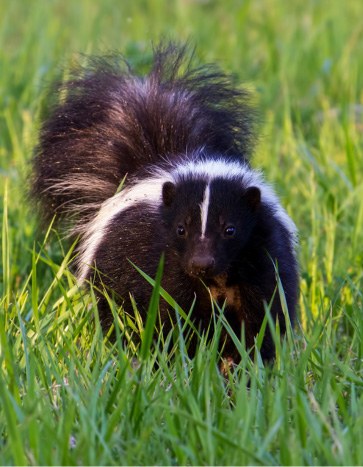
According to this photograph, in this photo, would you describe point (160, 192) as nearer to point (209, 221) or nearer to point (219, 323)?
point (209, 221)

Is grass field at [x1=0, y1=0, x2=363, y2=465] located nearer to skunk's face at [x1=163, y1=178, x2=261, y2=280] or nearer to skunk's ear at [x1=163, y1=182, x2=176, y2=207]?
skunk's face at [x1=163, y1=178, x2=261, y2=280]

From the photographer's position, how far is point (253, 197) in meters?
4.28

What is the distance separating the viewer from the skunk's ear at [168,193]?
4301mm

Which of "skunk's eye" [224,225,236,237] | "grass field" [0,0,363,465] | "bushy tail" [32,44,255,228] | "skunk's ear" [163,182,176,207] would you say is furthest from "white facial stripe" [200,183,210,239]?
"bushy tail" [32,44,255,228]

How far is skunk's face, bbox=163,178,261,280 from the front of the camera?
158 inches

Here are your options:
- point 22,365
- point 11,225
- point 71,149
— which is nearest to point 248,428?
point 22,365

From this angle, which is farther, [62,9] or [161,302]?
[62,9]

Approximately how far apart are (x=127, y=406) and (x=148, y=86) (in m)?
2.79

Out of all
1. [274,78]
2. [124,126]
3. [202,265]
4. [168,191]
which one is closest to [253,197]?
[168,191]

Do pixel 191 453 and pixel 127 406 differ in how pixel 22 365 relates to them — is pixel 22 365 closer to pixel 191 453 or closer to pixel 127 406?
pixel 127 406

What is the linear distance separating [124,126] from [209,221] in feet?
4.25

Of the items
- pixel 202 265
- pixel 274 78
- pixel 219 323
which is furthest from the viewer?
pixel 274 78

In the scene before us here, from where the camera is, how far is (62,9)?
12914mm

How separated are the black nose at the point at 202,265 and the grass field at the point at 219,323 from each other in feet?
1.45
